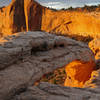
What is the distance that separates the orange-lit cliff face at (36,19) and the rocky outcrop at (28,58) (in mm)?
9977

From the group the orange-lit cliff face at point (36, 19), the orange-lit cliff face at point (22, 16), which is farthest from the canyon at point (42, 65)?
the orange-lit cliff face at point (22, 16)

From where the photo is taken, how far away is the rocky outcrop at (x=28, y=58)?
206 centimetres

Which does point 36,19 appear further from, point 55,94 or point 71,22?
point 55,94

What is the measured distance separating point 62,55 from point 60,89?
4.39 ft

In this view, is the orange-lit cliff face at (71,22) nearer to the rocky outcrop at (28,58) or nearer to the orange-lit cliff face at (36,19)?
the orange-lit cliff face at (36,19)

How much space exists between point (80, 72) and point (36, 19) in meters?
12.1

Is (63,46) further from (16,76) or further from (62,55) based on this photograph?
(16,76)

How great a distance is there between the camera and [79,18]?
12680 mm

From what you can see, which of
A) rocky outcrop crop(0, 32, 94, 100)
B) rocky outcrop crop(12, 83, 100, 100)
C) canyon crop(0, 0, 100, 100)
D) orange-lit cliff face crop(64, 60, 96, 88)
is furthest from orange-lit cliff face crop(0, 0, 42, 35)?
rocky outcrop crop(12, 83, 100, 100)

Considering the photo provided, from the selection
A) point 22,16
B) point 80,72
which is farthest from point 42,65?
point 22,16

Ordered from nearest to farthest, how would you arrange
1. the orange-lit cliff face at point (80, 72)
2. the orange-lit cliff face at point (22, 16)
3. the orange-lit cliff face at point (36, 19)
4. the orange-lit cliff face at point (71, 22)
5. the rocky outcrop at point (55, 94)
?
the rocky outcrop at point (55, 94), the orange-lit cliff face at point (80, 72), the orange-lit cliff face at point (71, 22), the orange-lit cliff face at point (36, 19), the orange-lit cliff face at point (22, 16)

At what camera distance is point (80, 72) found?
182 inches

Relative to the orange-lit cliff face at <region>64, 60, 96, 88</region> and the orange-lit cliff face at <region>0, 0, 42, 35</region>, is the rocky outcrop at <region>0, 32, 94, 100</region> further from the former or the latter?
the orange-lit cliff face at <region>0, 0, 42, 35</region>

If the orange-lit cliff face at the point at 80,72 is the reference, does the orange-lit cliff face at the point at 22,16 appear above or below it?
above
